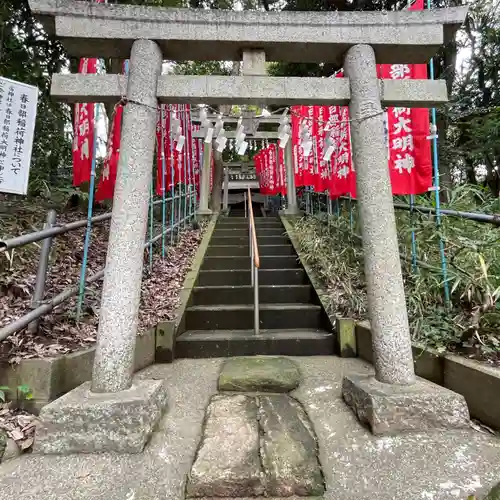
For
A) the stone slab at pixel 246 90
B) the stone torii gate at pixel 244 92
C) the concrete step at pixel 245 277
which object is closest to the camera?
the stone torii gate at pixel 244 92

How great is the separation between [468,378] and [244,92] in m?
2.70

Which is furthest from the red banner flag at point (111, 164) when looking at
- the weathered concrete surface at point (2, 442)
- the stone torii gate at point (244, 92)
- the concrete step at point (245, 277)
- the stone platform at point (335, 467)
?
the stone platform at point (335, 467)

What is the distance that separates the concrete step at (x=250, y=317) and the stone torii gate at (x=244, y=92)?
1.41 m

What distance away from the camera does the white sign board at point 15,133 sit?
2.89 metres

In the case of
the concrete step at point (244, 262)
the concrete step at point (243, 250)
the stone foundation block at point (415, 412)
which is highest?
the concrete step at point (243, 250)

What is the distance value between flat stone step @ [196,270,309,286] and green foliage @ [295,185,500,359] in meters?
0.57

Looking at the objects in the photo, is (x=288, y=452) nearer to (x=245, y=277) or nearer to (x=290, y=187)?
(x=245, y=277)

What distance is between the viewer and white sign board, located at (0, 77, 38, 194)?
9.48 ft

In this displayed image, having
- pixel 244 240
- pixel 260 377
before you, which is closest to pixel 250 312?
pixel 260 377

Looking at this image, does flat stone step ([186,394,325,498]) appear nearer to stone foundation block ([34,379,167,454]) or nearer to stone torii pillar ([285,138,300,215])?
stone foundation block ([34,379,167,454])

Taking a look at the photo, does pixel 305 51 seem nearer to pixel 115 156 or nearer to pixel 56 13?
pixel 56 13

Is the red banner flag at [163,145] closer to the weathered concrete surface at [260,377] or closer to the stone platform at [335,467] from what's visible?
the weathered concrete surface at [260,377]

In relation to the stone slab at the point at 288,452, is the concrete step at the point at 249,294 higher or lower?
higher

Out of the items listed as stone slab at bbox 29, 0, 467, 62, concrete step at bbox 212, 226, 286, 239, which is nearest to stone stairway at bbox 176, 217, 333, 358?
concrete step at bbox 212, 226, 286, 239
